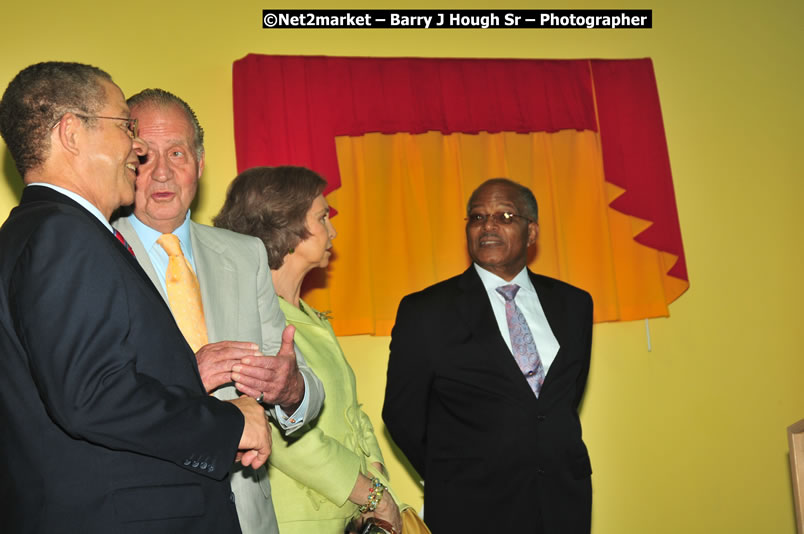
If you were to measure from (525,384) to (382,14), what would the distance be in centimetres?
218

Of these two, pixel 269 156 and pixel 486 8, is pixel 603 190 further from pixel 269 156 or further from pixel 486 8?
pixel 269 156

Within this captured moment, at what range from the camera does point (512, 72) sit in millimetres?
4328

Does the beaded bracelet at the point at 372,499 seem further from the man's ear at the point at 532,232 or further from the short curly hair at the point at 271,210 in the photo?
the man's ear at the point at 532,232

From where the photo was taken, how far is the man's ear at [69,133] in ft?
5.34

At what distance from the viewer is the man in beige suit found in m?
2.09

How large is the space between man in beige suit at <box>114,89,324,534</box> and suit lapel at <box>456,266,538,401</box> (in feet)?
3.29

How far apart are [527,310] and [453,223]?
0.93m

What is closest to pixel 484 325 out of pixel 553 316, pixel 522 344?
pixel 522 344

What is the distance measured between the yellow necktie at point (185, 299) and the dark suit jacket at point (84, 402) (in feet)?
1.88

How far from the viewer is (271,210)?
9.30ft

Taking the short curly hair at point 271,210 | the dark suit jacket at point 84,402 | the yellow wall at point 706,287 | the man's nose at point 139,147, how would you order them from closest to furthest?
the dark suit jacket at point 84,402, the man's nose at point 139,147, the short curly hair at point 271,210, the yellow wall at point 706,287

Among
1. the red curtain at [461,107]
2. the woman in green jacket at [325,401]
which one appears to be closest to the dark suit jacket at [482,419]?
the woman in green jacket at [325,401]

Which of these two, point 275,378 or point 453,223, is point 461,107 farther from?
point 275,378

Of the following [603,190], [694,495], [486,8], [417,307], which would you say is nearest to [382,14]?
[486,8]
